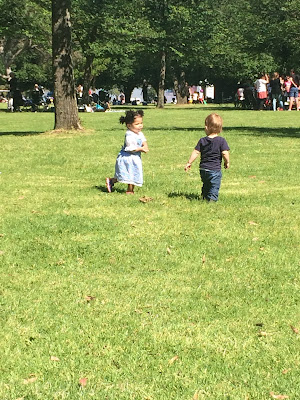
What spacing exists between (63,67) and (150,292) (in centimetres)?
1415

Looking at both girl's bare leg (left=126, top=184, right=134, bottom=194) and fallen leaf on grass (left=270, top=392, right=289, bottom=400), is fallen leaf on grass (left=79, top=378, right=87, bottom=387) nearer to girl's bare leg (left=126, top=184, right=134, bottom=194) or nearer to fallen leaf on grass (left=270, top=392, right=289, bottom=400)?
fallen leaf on grass (left=270, top=392, right=289, bottom=400)

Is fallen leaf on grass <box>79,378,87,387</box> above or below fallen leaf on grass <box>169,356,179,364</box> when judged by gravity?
below

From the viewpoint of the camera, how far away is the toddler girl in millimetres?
8984

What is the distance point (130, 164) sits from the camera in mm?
9039

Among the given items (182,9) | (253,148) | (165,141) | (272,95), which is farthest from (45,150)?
(182,9)

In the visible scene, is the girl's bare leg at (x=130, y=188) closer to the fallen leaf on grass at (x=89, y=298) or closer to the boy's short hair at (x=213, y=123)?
the boy's short hair at (x=213, y=123)

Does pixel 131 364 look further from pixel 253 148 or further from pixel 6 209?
pixel 253 148

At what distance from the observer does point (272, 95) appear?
36.2 meters

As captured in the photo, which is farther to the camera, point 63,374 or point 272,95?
point 272,95

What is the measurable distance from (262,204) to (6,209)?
10.6 ft

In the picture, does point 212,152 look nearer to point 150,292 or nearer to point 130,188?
point 130,188

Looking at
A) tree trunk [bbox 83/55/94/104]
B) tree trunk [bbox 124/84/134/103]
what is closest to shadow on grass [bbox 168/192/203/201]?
tree trunk [bbox 83/55/94/104]

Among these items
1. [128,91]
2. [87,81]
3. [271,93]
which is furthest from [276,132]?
[128,91]

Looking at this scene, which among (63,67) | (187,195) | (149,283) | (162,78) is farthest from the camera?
(162,78)
